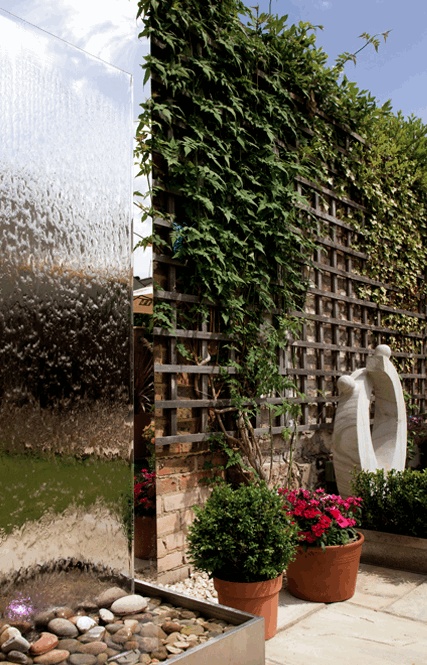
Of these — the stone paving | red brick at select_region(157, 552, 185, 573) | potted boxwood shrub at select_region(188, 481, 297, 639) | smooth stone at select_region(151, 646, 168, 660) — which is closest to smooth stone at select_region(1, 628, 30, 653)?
smooth stone at select_region(151, 646, 168, 660)

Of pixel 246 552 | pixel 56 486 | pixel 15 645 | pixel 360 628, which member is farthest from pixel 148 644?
pixel 360 628

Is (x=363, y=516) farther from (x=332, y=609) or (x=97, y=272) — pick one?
(x=97, y=272)

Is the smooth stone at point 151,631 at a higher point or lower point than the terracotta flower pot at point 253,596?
higher

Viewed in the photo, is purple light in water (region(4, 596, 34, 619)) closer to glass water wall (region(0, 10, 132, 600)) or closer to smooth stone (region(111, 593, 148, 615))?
glass water wall (region(0, 10, 132, 600))

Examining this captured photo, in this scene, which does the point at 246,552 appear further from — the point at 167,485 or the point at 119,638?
the point at 167,485

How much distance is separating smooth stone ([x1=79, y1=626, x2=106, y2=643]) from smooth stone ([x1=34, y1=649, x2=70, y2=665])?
10 cm

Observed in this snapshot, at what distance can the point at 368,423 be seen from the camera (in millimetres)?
4391

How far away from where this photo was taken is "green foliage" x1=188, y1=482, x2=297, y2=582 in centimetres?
250

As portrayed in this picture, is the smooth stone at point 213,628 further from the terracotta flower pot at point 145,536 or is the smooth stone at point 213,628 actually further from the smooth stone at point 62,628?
the terracotta flower pot at point 145,536

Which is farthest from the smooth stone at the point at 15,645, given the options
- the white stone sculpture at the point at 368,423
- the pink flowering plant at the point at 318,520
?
the white stone sculpture at the point at 368,423

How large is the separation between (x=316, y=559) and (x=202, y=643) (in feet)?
4.49

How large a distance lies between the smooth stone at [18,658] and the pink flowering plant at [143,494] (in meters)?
1.64

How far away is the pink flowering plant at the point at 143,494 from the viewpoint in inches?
130

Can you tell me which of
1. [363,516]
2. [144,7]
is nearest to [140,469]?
[363,516]
